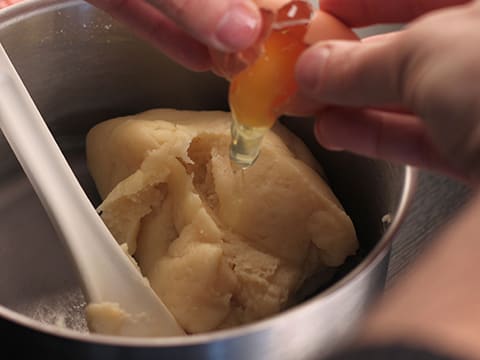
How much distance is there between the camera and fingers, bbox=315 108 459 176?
0.47 meters

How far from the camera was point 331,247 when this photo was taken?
607 mm

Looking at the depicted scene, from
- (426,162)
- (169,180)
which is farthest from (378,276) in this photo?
(169,180)

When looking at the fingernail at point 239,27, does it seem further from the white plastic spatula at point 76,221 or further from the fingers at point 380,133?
the white plastic spatula at point 76,221

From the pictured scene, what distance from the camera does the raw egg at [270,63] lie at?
0.44m

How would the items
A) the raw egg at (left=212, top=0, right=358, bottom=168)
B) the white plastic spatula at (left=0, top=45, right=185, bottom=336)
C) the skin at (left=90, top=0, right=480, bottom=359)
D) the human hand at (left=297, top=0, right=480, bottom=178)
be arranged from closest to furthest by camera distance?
the skin at (left=90, top=0, right=480, bottom=359) < the human hand at (left=297, top=0, right=480, bottom=178) < the raw egg at (left=212, top=0, right=358, bottom=168) < the white plastic spatula at (left=0, top=45, right=185, bottom=336)

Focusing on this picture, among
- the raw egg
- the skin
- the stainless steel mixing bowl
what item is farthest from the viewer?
the stainless steel mixing bowl

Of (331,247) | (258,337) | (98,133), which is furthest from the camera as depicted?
(98,133)

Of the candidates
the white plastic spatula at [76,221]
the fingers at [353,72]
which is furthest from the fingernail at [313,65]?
the white plastic spatula at [76,221]

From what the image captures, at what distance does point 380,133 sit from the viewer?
47cm

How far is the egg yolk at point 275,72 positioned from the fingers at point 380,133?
1.7 inches

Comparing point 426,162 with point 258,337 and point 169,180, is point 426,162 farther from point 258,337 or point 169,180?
point 169,180

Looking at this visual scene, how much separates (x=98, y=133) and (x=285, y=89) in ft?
1.07

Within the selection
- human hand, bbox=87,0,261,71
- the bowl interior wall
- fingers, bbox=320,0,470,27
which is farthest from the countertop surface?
human hand, bbox=87,0,261,71

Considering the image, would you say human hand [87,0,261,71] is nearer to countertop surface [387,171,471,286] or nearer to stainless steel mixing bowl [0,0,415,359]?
stainless steel mixing bowl [0,0,415,359]
